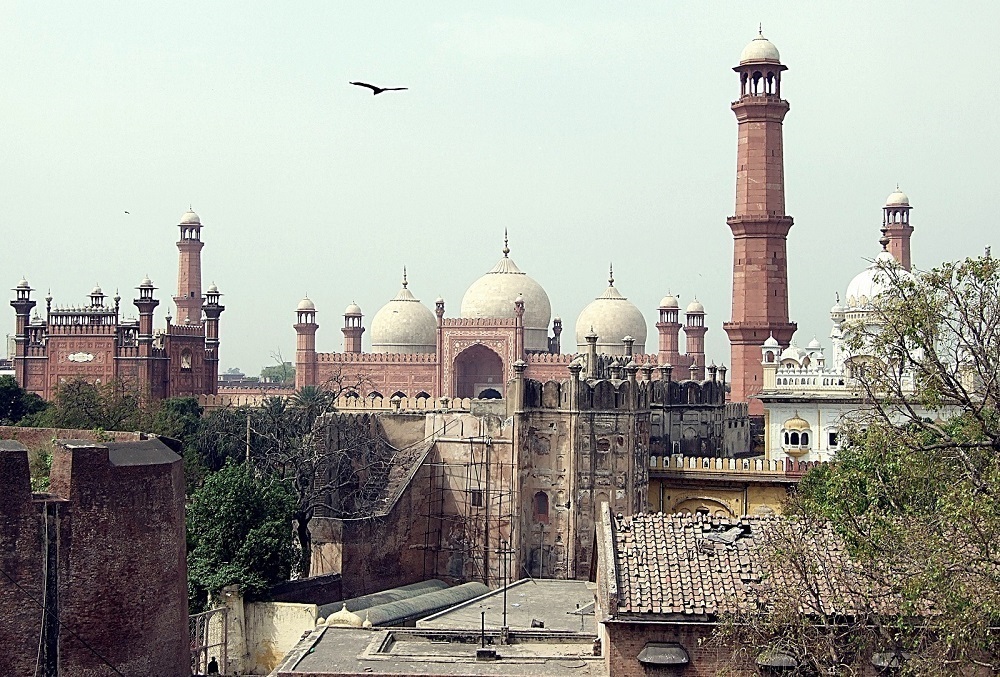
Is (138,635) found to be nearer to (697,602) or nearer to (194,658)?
(194,658)

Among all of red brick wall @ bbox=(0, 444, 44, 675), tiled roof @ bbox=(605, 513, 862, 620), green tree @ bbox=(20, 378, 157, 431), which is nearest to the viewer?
tiled roof @ bbox=(605, 513, 862, 620)

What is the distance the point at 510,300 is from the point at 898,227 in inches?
564

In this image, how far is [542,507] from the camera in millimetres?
31312

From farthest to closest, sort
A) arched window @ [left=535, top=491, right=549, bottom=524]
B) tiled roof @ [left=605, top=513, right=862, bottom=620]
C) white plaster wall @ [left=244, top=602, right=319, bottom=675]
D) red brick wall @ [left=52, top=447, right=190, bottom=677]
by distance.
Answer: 1. arched window @ [left=535, top=491, right=549, bottom=524]
2. white plaster wall @ [left=244, top=602, right=319, bottom=675]
3. red brick wall @ [left=52, top=447, right=190, bottom=677]
4. tiled roof @ [left=605, top=513, right=862, bottom=620]

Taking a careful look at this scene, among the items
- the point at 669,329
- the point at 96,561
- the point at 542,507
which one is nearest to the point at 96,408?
the point at 542,507

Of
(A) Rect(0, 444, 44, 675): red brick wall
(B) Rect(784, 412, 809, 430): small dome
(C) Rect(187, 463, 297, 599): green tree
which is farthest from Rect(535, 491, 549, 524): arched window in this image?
(A) Rect(0, 444, 44, 675): red brick wall

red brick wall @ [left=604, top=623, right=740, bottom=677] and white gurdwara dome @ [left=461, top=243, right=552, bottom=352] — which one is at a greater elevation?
white gurdwara dome @ [left=461, top=243, right=552, bottom=352]

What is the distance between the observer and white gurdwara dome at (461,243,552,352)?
5253cm

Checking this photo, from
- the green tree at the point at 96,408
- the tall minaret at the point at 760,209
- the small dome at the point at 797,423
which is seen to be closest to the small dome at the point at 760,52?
the tall minaret at the point at 760,209

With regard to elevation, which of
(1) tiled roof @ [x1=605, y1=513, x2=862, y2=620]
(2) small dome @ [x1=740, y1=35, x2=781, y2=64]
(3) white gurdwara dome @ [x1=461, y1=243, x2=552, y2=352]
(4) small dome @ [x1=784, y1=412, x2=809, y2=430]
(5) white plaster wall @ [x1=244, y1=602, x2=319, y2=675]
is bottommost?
(5) white plaster wall @ [x1=244, y1=602, x2=319, y2=675]

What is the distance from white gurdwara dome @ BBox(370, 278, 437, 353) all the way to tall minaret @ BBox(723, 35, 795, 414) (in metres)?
16.6

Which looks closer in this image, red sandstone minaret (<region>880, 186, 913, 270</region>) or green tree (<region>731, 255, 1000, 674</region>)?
green tree (<region>731, 255, 1000, 674</region>)

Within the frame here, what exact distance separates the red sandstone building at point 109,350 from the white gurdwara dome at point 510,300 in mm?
9617

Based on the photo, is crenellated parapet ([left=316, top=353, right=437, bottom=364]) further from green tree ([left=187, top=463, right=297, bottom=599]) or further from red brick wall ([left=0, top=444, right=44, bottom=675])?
red brick wall ([left=0, top=444, right=44, bottom=675])
